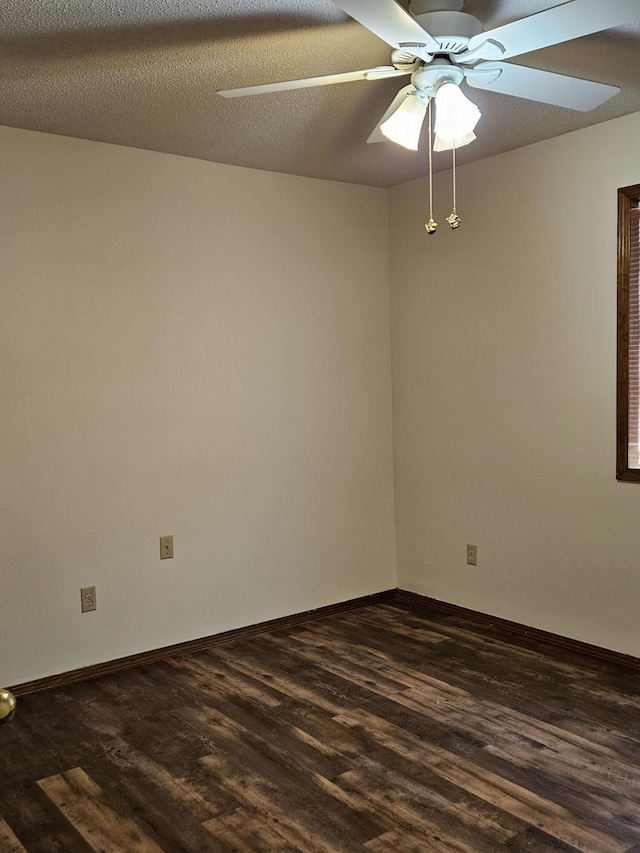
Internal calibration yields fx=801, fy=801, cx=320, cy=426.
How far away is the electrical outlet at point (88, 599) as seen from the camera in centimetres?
360

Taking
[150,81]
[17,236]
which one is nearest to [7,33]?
[150,81]

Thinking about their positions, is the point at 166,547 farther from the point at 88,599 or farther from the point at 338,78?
the point at 338,78

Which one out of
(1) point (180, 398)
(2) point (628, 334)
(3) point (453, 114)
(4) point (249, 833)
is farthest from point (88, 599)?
(2) point (628, 334)

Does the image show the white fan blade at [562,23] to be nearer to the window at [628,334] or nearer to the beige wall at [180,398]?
the window at [628,334]

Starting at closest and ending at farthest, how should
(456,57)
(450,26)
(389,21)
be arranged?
1. (389,21)
2. (450,26)
3. (456,57)

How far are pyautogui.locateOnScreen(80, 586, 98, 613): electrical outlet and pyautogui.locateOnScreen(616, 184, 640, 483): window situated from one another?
2.43 meters

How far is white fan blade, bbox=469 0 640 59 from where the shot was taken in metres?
1.93

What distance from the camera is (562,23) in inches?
79.8

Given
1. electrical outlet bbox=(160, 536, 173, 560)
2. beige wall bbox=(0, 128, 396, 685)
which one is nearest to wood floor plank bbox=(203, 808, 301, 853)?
beige wall bbox=(0, 128, 396, 685)

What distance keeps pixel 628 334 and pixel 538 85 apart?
1.41 meters

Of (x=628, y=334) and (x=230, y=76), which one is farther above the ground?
(x=230, y=76)

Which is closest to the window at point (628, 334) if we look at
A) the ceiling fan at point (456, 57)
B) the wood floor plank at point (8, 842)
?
the ceiling fan at point (456, 57)

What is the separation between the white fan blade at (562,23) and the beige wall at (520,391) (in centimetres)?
152

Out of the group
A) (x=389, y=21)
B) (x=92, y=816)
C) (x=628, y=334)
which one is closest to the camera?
(x=389, y=21)
